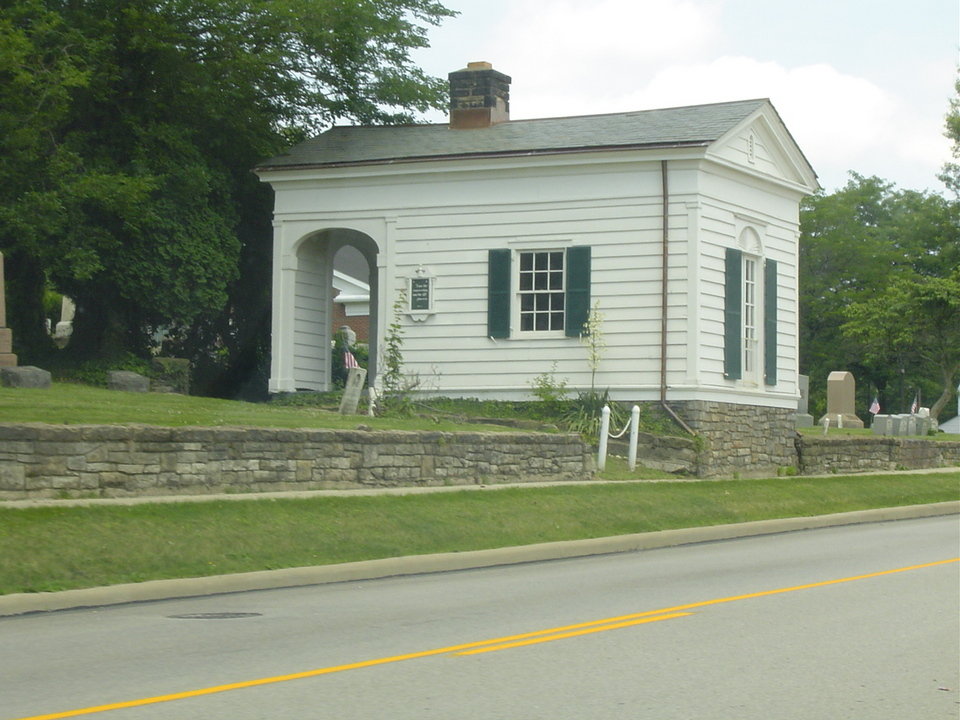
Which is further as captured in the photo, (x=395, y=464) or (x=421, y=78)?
(x=421, y=78)

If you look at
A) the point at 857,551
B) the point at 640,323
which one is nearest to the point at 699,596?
the point at 857,551

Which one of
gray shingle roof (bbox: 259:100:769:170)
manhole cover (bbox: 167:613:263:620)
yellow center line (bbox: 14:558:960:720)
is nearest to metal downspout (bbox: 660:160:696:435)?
gray shingle roof (bbox: 259:100:769:170)

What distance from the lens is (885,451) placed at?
1152 inches

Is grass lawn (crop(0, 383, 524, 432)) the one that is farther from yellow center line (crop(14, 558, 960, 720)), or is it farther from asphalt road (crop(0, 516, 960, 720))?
yellow center line (crop(14, 558, 960, 720))

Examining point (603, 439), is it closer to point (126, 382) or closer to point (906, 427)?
point (126, 382)

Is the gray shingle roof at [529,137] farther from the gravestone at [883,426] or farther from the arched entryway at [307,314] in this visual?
the gravestone at [883,426]

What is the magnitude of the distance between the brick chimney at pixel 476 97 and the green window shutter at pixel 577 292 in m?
4.57

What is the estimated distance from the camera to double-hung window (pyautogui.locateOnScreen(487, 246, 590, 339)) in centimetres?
2545

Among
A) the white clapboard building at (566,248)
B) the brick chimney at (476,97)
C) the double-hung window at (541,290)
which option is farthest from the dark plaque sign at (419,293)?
the brick chimney at (476,97)

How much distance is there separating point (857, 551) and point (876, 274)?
52.1m

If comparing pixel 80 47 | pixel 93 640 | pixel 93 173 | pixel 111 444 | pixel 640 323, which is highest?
pixel 80 47

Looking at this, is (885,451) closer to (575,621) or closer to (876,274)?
(575,621)

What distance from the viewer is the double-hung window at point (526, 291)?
1002 inches

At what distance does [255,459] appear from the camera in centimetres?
1627
